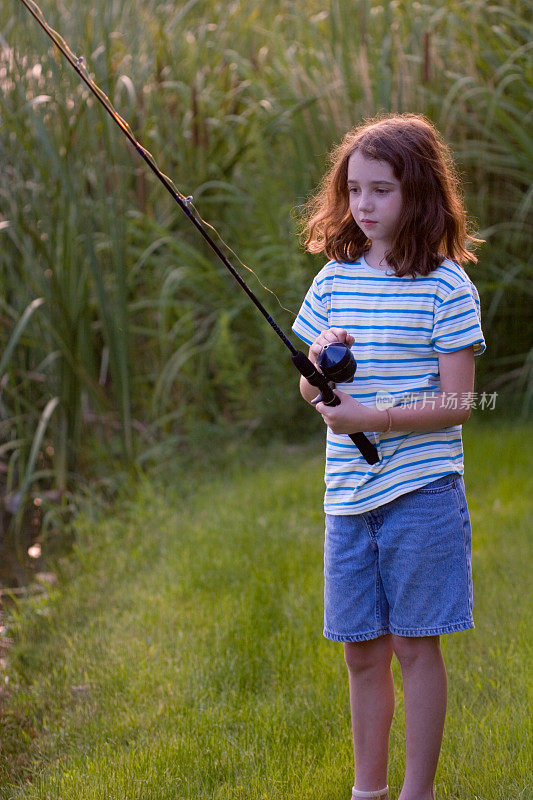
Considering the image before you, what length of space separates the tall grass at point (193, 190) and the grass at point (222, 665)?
650 mm

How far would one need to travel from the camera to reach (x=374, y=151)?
6.48 feet

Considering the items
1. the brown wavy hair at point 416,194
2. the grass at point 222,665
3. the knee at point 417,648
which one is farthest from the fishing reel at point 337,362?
the grass at point 222,665

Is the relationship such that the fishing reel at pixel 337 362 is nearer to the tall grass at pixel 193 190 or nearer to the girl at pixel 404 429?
the girl at pixel 404 429

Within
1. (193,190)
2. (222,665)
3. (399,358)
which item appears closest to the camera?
(399,358)

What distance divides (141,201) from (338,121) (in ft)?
3.26

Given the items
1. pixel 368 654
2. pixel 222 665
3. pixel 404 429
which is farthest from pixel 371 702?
pixel 222 665

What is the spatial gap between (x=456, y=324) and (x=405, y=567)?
45 cm

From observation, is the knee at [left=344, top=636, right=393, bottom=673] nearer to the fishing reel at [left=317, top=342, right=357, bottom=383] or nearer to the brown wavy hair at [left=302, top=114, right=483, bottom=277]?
the fishing reel at [left=317, top=342, right=357, bottom=383]

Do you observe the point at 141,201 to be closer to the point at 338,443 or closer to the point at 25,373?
the point at 25,373

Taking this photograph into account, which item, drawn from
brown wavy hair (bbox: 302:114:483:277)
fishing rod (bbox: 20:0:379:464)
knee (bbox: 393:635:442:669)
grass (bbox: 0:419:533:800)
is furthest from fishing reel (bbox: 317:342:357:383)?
grass (bbox: 0:419:533:800)

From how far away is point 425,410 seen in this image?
1.93 m

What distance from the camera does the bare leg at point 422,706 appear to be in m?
1.99

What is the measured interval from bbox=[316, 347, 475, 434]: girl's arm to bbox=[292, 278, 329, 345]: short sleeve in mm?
212

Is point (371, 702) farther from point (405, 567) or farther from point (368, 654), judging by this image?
point (405, 567)
